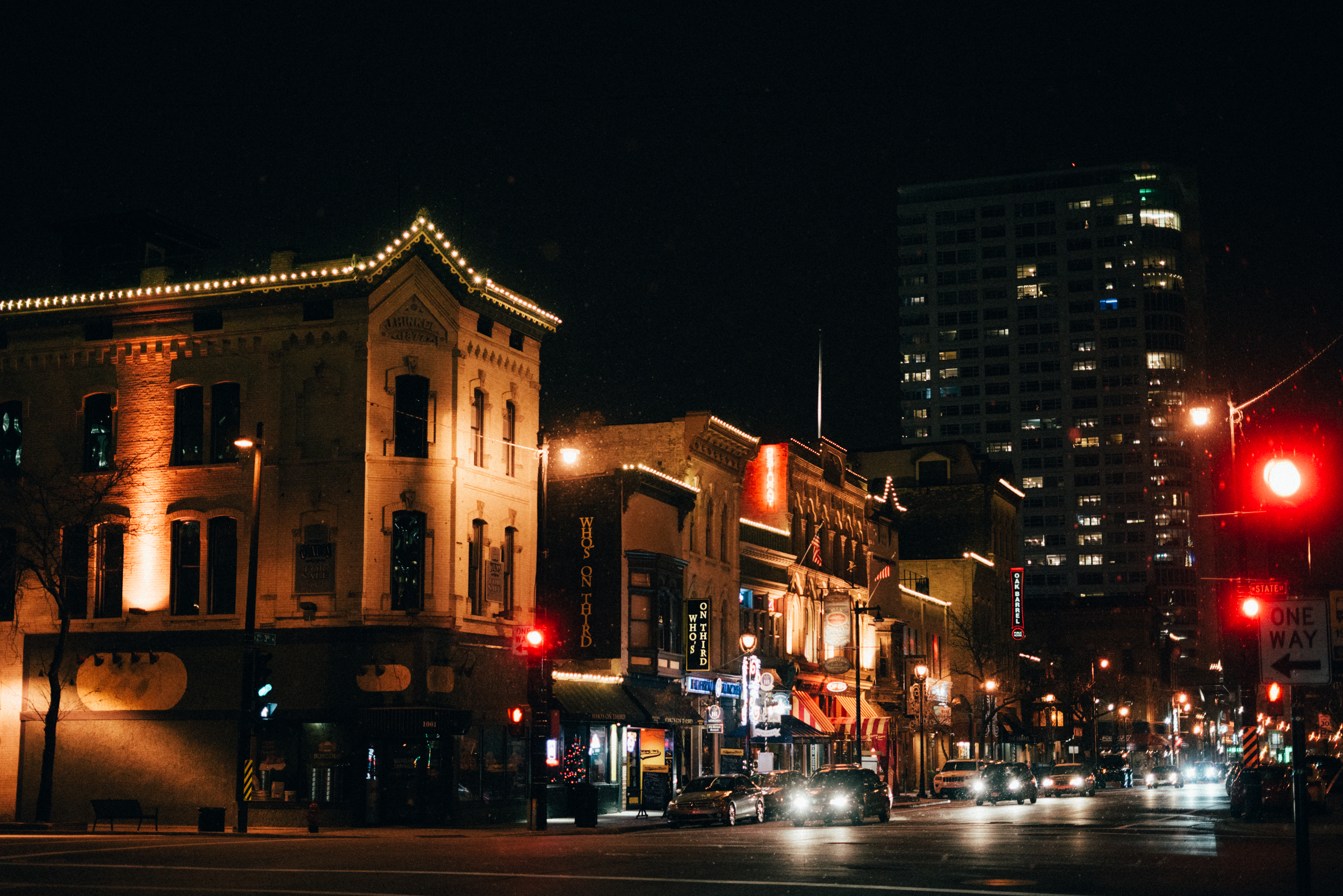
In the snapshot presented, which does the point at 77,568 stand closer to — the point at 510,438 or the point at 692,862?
the point at 510,438

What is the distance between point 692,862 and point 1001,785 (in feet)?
123

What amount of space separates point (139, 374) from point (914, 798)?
39411 millimetres

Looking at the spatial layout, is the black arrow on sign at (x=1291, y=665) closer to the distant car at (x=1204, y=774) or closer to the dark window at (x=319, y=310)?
the dark window at (x=319, y=310)

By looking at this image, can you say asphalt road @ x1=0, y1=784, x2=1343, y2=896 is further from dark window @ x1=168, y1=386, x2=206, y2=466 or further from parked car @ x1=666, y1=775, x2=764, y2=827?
dark window @ x1=168, y1=386, x2=206, y2=466

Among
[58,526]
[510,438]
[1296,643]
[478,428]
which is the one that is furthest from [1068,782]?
[1296,643]

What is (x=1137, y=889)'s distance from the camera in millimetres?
19594

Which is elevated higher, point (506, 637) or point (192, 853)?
point (506, 637)

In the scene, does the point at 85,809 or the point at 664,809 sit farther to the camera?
the point at 664,809

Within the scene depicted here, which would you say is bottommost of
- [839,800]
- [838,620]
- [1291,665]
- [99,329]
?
[839,800]

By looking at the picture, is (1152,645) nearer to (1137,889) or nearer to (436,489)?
(436,489)

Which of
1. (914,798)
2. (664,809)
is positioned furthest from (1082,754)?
(664,809)

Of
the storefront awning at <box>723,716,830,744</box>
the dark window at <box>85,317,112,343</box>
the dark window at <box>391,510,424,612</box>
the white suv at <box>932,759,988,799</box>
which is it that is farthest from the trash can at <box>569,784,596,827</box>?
the white suv at <box>932,759,988,799</box>

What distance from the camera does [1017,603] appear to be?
309ft

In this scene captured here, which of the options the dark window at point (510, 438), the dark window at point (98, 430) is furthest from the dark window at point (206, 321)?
the dark window at point (510, 438)
